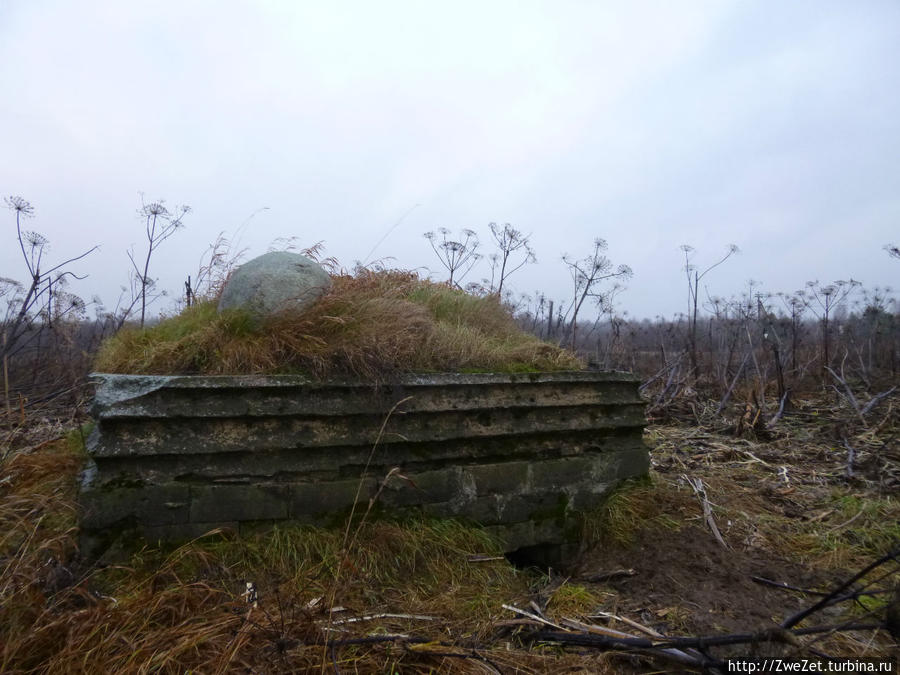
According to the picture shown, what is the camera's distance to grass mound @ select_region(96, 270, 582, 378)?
3775mm

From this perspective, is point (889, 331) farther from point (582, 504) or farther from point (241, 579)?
point (241, 579)

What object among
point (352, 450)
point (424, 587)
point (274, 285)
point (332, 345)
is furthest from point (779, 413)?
point (274, 285)

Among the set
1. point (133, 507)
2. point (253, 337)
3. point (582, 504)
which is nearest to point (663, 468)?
point (582, 504)

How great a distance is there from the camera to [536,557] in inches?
175

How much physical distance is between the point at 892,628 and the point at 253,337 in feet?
12.1

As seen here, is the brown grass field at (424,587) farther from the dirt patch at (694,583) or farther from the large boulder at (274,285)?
the large boulder at (274,285)

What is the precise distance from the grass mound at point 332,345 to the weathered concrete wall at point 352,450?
188 millimetres

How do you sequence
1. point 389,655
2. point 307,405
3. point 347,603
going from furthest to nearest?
point 307,405, point 347,603, point 389,655

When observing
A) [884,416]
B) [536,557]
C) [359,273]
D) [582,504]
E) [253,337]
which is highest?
[359,273]

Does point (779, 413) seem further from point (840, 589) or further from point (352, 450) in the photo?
point (352, 450)

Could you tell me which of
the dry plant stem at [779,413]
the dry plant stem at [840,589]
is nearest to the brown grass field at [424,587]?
the dry plant stem at [840,589]

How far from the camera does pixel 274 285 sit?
4.24 metres

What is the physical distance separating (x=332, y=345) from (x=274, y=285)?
772mm

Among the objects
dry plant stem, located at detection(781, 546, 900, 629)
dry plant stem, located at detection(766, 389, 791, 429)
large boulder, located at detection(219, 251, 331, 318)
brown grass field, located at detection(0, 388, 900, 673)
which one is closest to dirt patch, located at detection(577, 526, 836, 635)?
brown grass field, located at detection(0, 388, 900, 673)
